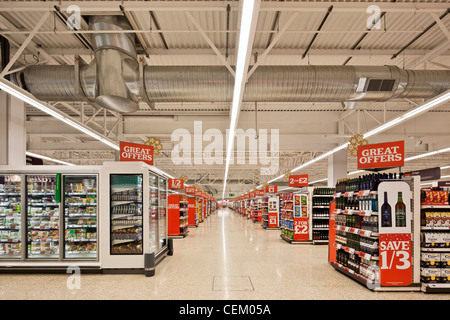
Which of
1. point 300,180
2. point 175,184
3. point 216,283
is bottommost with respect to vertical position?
point 216,283

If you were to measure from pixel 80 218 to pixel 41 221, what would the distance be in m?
0.87

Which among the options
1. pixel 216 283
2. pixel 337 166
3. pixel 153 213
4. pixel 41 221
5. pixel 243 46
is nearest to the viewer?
pixel 243 46

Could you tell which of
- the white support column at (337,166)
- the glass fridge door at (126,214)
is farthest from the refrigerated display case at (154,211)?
the white support column at (337,166)

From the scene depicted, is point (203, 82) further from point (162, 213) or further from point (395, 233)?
point (395, 233)

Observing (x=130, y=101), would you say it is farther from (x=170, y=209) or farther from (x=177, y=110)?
(x=170, y=209)

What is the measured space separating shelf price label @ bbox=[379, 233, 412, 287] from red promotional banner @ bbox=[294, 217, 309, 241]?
561 centimetres

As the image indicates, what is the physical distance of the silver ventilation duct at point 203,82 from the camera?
20.0 feet

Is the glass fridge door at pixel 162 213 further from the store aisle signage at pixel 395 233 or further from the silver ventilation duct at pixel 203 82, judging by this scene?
the store aisle signage at pixel 395 233

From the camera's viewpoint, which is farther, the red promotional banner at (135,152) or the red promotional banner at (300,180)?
the red promotional banner at (300,180)

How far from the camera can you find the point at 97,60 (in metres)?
6.02

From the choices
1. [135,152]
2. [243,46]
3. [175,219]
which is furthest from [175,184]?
[243,46]

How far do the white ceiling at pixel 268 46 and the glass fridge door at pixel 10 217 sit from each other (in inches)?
105

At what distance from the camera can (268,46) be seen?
236 inches

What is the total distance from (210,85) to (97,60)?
7.32 ft
